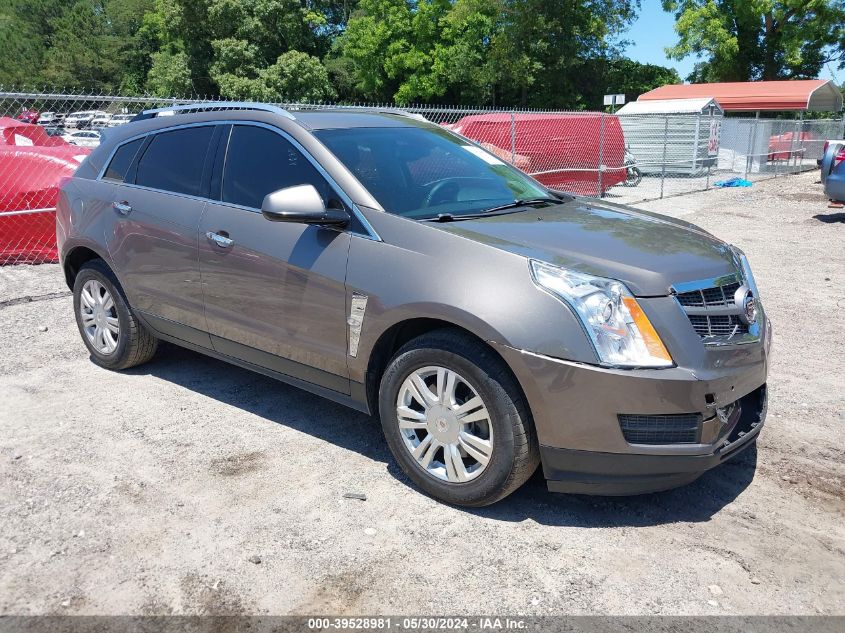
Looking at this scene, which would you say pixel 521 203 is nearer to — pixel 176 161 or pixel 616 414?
pixel 616 414

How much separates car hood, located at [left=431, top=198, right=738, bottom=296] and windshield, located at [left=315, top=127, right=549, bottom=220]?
0.26 m

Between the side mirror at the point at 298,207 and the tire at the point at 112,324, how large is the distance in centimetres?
194

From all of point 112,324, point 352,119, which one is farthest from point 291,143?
point 112,324

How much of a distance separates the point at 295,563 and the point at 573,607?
1.13 m

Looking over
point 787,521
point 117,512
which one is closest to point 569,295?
point 787,521

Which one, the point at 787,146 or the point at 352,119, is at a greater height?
the point at 352,119

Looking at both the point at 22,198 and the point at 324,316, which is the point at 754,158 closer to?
the point at 22,198

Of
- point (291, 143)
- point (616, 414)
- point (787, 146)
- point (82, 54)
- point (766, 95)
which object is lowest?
point (787, 146)

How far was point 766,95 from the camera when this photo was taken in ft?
111

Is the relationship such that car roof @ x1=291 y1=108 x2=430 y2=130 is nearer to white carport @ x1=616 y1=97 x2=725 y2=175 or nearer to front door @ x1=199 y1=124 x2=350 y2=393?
front door @ x1=199 y1=124 x2=350 y2=393

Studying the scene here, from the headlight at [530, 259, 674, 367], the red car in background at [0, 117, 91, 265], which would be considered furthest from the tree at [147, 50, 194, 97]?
the headlight at [530, 259, 674, 367]

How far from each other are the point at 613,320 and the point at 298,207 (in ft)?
5.14

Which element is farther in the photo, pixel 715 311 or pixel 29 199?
pixel 29 199

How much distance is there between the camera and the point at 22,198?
8.80m
